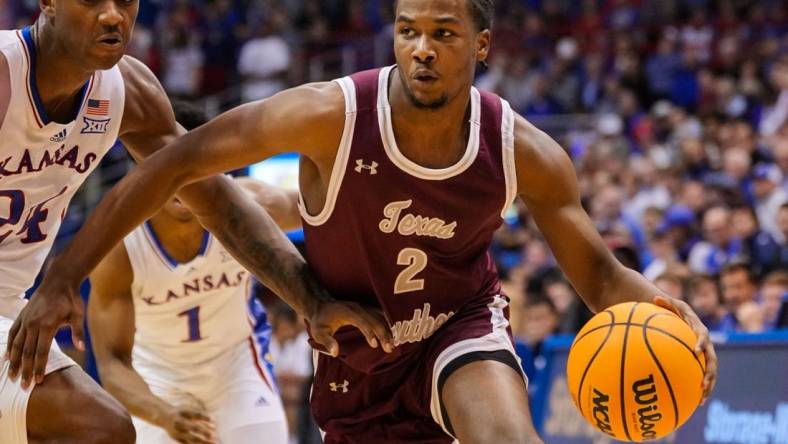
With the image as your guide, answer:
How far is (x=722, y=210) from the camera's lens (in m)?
10.9

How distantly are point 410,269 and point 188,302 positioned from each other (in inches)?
76.2

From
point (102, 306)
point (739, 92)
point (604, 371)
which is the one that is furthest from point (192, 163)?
point (739, 92)

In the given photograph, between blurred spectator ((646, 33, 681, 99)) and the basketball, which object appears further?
blurred spectator ((646, 33, 681, 99))

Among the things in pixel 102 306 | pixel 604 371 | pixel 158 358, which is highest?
pixel 604 371

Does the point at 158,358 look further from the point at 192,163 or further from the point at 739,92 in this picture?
the point at 739,92

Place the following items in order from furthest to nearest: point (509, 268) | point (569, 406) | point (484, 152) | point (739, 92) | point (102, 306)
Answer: point (739, 92) < point (509, 268) < point (569, 406) < point (102, 306) < point (484, 152)

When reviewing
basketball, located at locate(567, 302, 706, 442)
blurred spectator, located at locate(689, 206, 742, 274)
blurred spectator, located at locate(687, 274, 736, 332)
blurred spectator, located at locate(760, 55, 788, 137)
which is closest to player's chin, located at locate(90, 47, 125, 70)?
basketball, located at locate(567, 302, 706, 442)

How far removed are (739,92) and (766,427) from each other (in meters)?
8.42

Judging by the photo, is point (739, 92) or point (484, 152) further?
point (739, 92)

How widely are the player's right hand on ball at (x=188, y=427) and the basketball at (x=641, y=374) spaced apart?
6.28ft

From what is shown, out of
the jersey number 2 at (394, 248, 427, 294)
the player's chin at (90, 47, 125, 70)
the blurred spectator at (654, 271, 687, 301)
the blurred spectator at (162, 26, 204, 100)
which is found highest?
the player's chin at (90, 47, 125, 70)

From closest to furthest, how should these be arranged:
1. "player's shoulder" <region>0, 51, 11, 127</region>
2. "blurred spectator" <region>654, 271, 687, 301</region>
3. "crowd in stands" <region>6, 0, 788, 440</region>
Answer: "player's shoulder" <region>0, 51, 11, 127</region> → "blurred spectator" <region>654, 271, 687, 301</region> → "crowd in stands" <region>6, 0, 788, 440</region>

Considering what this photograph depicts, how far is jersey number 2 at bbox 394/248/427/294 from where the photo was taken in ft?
14.9

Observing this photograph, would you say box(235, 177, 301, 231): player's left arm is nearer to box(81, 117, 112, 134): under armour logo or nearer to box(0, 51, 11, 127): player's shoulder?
box(81, 117, 112, 134): under armour logo
